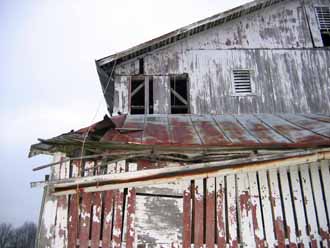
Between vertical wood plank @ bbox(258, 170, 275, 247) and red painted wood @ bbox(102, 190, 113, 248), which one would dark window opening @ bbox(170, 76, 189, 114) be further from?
red painted wood @ bbox(102, 190, 113, 248)

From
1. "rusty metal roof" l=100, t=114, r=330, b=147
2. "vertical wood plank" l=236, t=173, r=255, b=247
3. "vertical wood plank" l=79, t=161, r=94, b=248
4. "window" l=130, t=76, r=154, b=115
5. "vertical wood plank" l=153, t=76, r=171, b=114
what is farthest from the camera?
"window" l=130, t=76, r=154, b=115

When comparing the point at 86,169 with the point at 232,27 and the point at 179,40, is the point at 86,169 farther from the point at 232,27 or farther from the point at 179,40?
the point at 232,27

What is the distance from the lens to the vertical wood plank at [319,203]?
229 inches

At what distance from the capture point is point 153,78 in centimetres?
930

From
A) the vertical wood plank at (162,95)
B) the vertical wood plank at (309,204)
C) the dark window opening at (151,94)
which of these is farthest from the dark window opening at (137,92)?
the vertical wood plank at (309,204)

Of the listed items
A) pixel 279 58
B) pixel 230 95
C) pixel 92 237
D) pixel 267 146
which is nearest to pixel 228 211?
pixel 267 146

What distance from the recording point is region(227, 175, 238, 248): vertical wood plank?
18.5 ft

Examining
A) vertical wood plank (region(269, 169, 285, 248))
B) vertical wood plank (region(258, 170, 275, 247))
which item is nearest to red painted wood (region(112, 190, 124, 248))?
vertical wood plank (region(258, 170, 275, 247))

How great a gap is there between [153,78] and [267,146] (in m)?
4.52

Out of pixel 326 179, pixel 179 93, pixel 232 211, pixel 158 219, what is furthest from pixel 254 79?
pixel 158 219

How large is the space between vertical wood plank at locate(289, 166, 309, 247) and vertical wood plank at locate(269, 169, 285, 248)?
306 millimetres

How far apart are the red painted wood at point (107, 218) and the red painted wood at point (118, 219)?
0.25 feet

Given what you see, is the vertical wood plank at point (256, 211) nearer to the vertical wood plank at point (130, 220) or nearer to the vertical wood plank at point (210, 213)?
the vertical wood plank at point (210, 213)

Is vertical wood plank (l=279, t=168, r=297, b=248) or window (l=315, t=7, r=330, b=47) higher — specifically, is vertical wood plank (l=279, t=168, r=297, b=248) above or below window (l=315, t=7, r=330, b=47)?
below
